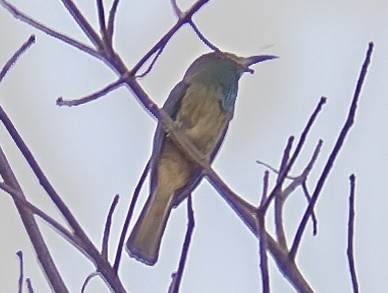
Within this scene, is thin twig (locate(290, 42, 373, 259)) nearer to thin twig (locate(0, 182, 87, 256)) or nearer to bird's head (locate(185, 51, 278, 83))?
thin twig (locate(0, 182, 87, 256))

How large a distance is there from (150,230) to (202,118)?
33 cm

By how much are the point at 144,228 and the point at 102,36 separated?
0.44 m

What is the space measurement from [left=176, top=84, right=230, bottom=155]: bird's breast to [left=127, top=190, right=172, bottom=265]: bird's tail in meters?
0.16

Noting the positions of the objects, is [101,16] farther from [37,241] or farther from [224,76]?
[224,76]

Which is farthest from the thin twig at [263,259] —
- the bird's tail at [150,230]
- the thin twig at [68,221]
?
the bird's tail at [150,230]

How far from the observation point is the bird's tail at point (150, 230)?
1134 mm

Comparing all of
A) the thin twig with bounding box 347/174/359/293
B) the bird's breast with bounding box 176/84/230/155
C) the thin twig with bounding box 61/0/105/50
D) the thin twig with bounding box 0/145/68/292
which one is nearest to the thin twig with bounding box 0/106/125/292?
the thin twig with bounding box 0/145/68/292

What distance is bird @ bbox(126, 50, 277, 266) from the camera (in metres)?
1.25

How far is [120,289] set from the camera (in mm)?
782

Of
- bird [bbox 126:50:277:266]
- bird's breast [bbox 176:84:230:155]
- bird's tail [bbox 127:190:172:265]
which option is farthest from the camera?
bird's breast [bbox 176:84:230:155]

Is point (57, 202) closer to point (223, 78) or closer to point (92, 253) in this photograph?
point (92, 253)

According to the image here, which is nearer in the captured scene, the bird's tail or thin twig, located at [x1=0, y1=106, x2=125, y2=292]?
thin twig, located at [x1=0, y1=106, x2=125, y2=292]

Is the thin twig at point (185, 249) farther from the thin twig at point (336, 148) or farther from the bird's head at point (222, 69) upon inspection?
the bird's head at point (222, 69)

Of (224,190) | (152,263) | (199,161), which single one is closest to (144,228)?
(152,263)
